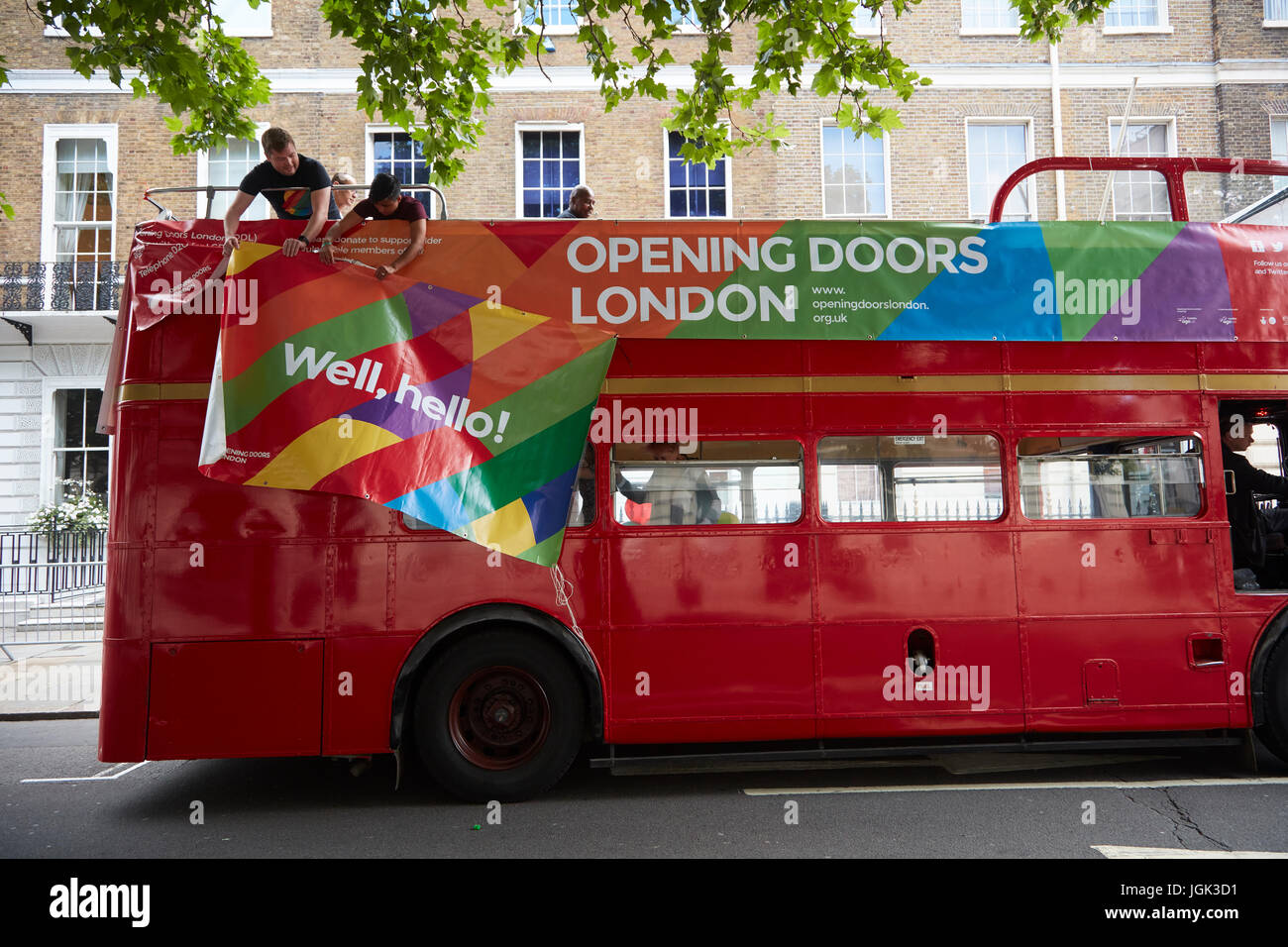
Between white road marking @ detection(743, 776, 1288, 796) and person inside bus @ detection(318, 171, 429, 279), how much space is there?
3928 mm

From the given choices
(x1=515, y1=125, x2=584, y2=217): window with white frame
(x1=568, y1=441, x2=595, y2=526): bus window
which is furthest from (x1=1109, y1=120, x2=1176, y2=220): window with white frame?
(x1=568, y1=441, x2=595, y2=526): bus window

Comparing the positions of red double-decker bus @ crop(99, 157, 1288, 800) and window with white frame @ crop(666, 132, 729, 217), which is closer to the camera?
red double-decker bus @ crop(99, 157, 1288, 800)

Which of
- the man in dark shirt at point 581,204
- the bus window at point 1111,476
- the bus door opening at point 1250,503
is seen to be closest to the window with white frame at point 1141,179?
the bus door opening at point 1250,503

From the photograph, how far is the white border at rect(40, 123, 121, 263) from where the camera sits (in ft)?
51.3

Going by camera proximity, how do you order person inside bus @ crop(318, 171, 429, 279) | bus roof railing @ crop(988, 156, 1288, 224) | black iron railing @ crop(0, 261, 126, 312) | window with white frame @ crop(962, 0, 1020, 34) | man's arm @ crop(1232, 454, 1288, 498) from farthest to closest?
window with white frame @ crop(962, 0, 1020, 34) → black iron railing @ crop(0, 261, 126, 312) → man's arm @ crop(1232, 454, 1288, 498) → bus roof railing @ crop(988, 156, 1288, 224) → person inside bus @ crop(318, 171, 429, 279)

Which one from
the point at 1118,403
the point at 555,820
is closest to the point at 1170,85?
the point at 1118,403

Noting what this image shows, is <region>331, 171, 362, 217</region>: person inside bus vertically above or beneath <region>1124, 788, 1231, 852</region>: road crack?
above

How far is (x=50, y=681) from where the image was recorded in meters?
9.41

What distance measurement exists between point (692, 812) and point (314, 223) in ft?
13.7

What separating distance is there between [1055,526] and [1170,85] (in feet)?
49.7

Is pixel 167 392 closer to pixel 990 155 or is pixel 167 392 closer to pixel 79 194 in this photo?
pixel 79 194

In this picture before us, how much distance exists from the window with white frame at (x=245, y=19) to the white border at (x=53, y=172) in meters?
2.97

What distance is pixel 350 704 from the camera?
4914 millimetres

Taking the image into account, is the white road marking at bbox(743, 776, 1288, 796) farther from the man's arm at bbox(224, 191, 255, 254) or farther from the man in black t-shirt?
the man's arm at bbox(224, 191, 255, 254)
